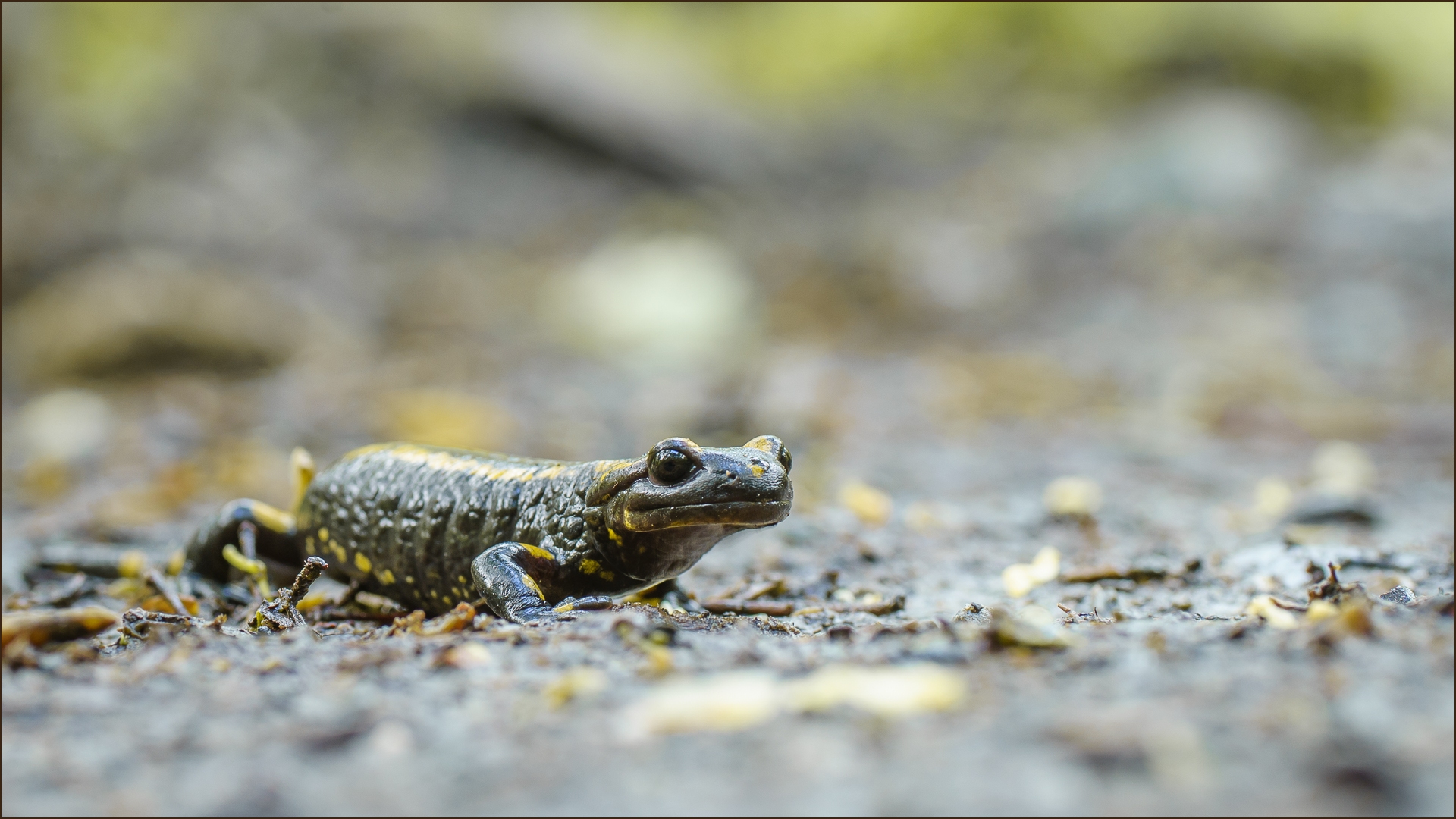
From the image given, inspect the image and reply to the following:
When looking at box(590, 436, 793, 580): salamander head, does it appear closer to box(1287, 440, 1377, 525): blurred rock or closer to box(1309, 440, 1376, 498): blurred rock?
box(1287, 440, 1377, 525): blurred rock

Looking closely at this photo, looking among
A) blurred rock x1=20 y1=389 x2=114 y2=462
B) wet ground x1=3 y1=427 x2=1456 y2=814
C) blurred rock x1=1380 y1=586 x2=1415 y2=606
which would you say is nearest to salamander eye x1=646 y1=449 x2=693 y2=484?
wet ground x1=3 y1=427 x2=1456 y2=814

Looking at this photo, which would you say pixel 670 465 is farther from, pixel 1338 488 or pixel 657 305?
pixel 657 305

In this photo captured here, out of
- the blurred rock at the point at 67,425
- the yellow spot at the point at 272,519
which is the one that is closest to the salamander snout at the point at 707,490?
the yellow spot at the point at 272,519

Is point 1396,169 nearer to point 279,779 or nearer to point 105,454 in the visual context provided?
point 105,454

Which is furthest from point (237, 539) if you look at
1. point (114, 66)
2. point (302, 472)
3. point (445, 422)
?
point (114, 66)

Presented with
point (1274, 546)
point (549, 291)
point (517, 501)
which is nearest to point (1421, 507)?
point (1274, 546)
